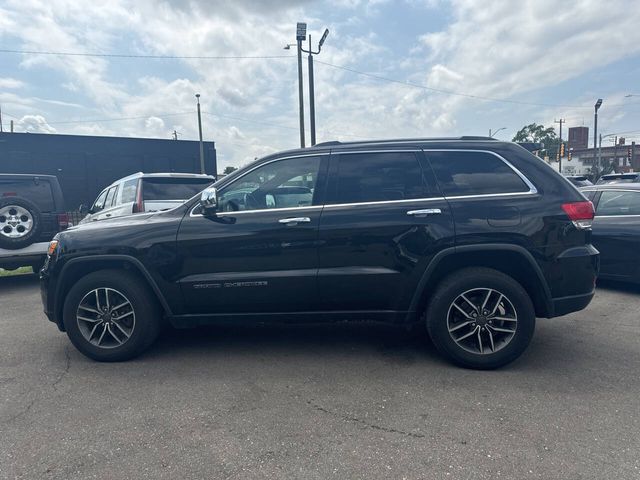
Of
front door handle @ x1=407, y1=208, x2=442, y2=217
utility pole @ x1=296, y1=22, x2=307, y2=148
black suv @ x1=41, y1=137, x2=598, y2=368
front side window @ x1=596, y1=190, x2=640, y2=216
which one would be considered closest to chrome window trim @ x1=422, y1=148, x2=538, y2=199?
black suv @ x1=41, y1=137, x2=598, y2=368

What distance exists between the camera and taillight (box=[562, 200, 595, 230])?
138 inches

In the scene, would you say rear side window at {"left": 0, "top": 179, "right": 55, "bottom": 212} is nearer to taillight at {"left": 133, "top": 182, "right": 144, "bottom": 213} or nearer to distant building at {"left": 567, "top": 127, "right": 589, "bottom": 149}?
taillight at {"left": 133, "top": 182, "right": 144, "bottom": 213}

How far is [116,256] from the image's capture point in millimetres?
3715

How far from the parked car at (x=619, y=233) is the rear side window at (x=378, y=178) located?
12.8 feet

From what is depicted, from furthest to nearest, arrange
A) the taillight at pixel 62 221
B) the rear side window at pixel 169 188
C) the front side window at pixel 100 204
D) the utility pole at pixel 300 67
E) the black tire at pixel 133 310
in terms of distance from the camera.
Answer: the utility pole at pixel 300 67, the front side window at pixel 100 204, the rear side window at pixel 169 188, the taillight at pixel 62 221, the black tire at pixel 133 310

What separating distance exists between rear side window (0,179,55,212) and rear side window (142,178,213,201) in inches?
60.4

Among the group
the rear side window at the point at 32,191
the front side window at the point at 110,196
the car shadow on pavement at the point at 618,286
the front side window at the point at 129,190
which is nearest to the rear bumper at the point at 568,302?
the car shadow on pavement at the point at 618,286

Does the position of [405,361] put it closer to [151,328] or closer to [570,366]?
[570,366]

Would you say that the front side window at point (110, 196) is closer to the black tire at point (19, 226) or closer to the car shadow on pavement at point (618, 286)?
the black tire at point (19, 226)

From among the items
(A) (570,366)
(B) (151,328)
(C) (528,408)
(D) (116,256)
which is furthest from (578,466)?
(D) (116,256)

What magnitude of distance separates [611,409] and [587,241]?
4.35 ft

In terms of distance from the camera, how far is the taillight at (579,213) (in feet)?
11.5

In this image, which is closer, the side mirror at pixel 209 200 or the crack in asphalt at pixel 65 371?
the crack in asphalt at pixel 65 371

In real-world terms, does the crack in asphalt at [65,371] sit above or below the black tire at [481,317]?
below
